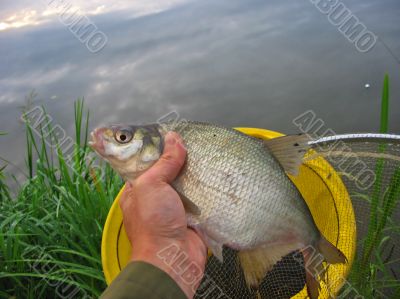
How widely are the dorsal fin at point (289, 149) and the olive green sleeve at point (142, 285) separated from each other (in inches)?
27.0

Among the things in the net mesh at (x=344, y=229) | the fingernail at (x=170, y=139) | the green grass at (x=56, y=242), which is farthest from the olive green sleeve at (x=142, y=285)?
the green grass at (x=56, y=242)

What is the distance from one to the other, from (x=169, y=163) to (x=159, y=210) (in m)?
0.20

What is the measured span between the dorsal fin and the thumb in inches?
15.0

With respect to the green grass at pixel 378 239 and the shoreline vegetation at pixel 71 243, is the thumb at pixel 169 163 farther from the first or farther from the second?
the green grass at pixel 378 239

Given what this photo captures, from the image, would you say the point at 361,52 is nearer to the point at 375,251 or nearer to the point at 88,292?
the point at 375,251

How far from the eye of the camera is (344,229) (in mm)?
2041

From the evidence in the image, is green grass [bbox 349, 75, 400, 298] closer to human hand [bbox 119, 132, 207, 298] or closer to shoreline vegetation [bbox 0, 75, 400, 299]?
shoreline vegetation [bbox 0, 75, 400, 299]

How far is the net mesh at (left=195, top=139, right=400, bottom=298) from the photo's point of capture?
80.6 inches

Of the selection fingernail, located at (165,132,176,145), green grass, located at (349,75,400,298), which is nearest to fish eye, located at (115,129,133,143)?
fingernail, located at (165,132,176,145)

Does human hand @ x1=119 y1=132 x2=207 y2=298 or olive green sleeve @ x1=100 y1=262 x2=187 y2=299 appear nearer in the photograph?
olive green sleeve @ x1=100 y1=262 x2=187 y2=299

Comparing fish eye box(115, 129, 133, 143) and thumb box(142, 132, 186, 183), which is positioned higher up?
fish eye box(115, 129, 133, 143)

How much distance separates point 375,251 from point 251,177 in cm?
99

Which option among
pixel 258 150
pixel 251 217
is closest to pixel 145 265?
pixel 251 217

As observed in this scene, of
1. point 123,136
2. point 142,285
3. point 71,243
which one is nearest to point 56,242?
point 71,243
